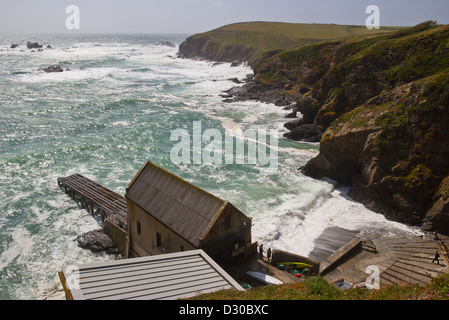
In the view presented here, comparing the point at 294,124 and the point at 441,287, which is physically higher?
the point at 294,124

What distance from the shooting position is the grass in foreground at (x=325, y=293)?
11234mm

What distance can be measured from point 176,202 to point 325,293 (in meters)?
10.1

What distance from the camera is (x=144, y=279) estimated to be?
12.3m

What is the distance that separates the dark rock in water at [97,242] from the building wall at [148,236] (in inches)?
128

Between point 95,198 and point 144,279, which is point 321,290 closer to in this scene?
point 144,279

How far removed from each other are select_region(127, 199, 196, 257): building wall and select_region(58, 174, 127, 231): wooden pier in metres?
3.84

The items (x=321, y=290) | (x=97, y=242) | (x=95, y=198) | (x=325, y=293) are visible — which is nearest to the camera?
(x=325, y=293)

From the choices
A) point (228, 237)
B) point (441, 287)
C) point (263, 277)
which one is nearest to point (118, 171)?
point (228, 237)

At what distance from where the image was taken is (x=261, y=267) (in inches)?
A: 785

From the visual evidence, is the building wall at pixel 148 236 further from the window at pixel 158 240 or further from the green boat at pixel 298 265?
the green boat at pixel 298 265

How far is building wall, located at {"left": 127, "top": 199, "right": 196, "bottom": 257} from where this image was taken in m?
19.4

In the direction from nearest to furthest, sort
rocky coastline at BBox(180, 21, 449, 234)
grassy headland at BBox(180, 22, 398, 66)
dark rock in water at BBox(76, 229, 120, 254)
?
dark rock in water at BBox(76, 229, 120, 254) < rocky coastline at BBox(180, 21, 449, 234) < grassy headland at BBox(180, 22, 398, 66)

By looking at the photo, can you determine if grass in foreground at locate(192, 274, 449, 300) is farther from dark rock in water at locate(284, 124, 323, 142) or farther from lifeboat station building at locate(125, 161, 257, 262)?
dark rock in water at locate(284, 124, 323, 142)

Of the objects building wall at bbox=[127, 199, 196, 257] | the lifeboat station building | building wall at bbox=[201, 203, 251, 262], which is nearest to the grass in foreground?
building wall at bbox=[201, 203, 251, 262]
